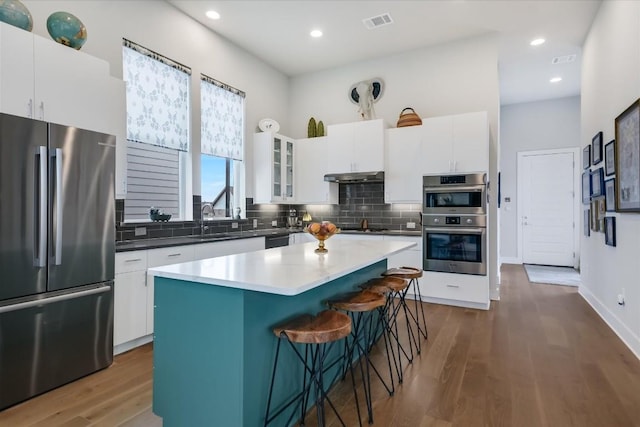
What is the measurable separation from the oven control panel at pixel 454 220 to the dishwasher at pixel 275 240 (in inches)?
76.4

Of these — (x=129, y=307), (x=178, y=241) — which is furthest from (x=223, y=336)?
(x=178, y=241)

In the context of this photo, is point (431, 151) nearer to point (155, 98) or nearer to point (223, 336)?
point (155, 98)

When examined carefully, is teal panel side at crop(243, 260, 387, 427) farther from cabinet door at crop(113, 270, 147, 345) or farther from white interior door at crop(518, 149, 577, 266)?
white interior door at crop(518, 149, 577, 266)

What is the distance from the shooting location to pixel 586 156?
4.59 meters

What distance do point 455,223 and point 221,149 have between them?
126 inches

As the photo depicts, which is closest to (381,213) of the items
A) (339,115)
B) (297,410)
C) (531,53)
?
(339,115)

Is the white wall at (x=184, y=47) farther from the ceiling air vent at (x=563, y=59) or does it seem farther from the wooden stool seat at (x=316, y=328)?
the ceiling air vent at (x=563, y=59)

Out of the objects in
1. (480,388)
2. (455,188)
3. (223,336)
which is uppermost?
(455,188)

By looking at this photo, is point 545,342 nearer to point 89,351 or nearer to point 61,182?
point 89,351

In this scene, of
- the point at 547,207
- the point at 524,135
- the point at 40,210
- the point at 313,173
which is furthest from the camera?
the point at 524,135

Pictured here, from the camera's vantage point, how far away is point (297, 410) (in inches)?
77.7

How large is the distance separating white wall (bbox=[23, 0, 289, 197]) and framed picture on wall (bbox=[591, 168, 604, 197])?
14.3 ft

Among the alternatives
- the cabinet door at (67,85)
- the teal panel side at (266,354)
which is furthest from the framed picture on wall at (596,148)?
the cabinet door at (67,85)

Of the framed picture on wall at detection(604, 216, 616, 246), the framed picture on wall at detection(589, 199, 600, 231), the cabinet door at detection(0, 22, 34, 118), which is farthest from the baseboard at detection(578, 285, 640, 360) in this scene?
the cabinet door at detection(0, 22, 34, 118)
